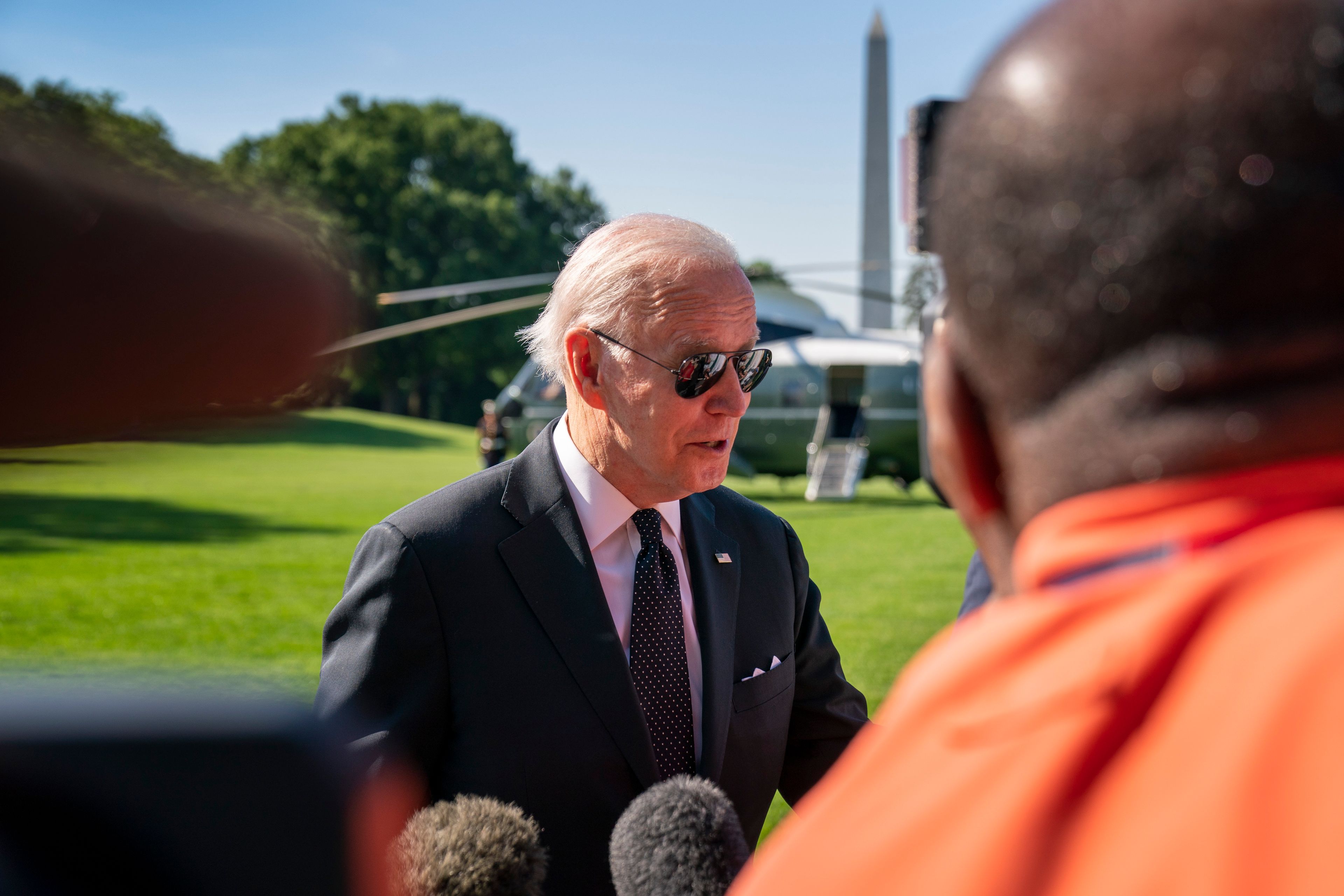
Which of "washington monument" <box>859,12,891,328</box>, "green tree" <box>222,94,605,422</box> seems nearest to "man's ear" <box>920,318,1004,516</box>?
"washington monument" <box>859,12,891,328</box>

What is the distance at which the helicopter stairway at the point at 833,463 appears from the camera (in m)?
25.7

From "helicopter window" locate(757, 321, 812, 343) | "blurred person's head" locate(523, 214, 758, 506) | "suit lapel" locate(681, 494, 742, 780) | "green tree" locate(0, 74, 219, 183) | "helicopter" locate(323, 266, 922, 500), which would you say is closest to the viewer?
"green tree" locate(0, 74, 219, 183)

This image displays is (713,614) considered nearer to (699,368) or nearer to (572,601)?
(572,601)

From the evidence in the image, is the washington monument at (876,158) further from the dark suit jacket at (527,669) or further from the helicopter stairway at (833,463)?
the dark suit jacket at (527,669)

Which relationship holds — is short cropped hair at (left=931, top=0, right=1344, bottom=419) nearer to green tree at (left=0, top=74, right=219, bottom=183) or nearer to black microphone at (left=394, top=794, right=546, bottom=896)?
green tree at (left=0, top=74, right=219, bottom=183)

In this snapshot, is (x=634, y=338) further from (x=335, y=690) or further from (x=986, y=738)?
(x=986, y=738)

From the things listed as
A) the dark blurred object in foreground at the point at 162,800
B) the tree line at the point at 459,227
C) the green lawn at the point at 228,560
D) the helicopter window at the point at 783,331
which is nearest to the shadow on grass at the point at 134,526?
the green lawn at the point at 228,560

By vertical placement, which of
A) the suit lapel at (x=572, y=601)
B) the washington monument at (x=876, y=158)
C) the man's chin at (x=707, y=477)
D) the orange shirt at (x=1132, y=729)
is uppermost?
the washington monument at (x=876, y=158)

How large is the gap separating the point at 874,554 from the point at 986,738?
14.9m

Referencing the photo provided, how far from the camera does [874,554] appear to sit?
1525 cm

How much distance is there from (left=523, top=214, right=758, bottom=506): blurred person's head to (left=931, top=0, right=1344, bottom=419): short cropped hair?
1.95 metres

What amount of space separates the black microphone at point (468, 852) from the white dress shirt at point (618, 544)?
1.28 metres

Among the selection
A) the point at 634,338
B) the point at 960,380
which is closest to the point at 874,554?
the point at 634,338

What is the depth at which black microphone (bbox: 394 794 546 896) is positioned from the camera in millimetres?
1103
